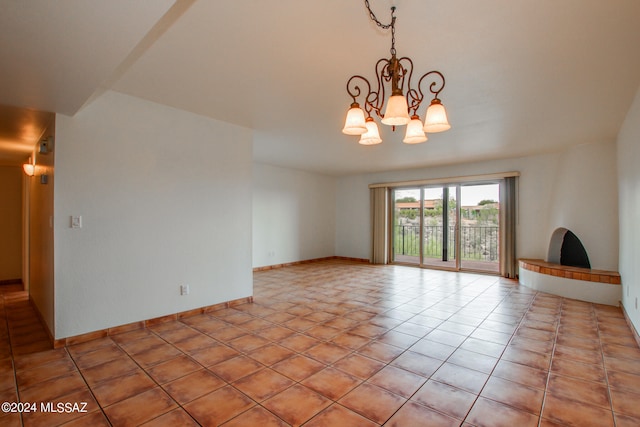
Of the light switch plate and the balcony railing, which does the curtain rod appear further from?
the light switch plate

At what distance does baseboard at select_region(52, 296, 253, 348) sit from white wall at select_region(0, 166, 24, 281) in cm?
419

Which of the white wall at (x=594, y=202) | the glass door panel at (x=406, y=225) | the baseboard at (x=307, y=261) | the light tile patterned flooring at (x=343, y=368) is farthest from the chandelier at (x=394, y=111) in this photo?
the glass door panel at (x=406, y=225)

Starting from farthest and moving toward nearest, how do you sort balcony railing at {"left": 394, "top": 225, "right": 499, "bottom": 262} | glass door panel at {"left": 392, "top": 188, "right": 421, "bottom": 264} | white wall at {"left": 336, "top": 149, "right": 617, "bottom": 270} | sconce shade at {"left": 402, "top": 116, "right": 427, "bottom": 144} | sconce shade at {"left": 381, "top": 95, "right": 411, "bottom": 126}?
glass door panel at {"left": 392, "top": 188, "right": 421, "bottom": 264} < balcony railing at {"left": 394, "top": 225, "right": 499, "bottom": 262} < white wall at {"left": 336, "top": 149, "right": 617, "bottom": 270} < sconce shade at {"left": 402, "top": 116, "right": 427, "bottom": 144} < sconce shade at {"left": 381, "top": 95, "right": 411, "bottom": 126}

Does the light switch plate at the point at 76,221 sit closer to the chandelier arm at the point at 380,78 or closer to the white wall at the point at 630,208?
the chandelier arm at the point at 380,78

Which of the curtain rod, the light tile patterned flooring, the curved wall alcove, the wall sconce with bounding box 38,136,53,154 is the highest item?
the curtain rod

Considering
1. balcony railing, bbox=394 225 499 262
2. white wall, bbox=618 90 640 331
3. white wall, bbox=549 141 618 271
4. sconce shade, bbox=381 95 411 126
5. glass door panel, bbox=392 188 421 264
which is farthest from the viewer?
glass door panel, bbox=392 188 421 264

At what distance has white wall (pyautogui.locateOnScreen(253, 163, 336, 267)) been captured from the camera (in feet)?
22.8

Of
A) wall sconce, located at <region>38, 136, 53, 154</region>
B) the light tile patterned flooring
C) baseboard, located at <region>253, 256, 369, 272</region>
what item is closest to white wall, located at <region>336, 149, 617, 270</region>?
baseboard, located at <region>253, 256, 369, 272</region>

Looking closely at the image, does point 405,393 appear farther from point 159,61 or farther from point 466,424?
point 159,61

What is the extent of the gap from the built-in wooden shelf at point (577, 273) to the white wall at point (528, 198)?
1.45ft

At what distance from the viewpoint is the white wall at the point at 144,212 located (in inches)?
115

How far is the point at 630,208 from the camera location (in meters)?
3.48

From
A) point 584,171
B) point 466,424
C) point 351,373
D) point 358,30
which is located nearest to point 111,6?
point 358,30

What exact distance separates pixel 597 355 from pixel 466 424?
1.82 metres
